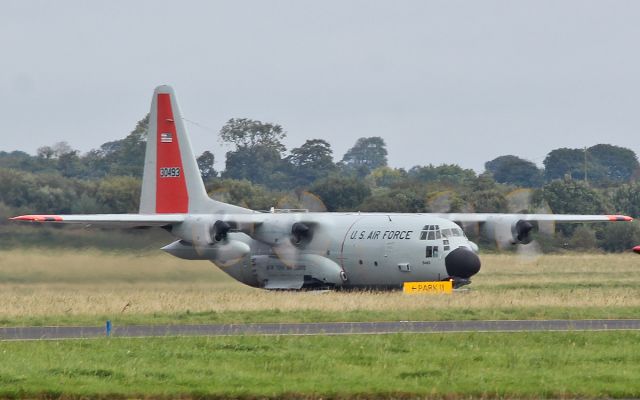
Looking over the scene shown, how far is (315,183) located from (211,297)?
30.1 metres

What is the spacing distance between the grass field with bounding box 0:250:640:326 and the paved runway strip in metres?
1.60

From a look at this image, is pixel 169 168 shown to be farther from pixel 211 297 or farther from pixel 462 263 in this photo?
pixel 462 263

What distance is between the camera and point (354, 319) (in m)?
32.6

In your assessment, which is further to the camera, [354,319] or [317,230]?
[317,230]

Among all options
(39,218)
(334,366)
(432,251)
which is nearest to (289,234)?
(432,251)

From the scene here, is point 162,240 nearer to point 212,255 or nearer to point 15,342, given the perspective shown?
point 212,255

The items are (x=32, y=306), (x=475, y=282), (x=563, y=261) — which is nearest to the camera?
(x=32, y=306)

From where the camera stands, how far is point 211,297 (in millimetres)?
42625

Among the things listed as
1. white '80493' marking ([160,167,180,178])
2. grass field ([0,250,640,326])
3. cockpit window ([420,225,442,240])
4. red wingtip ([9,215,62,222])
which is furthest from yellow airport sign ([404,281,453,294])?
red wingtip ([9,215,62,222])

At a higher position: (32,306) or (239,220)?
(239,220)

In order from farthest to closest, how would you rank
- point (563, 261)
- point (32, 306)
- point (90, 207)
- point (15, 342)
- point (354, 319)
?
1. point (563, 261)
2. point (90, 207)
3. point (32, 306)
4. point (354, 319)
5. point (15, 342)

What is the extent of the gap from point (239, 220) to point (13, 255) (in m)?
8.02

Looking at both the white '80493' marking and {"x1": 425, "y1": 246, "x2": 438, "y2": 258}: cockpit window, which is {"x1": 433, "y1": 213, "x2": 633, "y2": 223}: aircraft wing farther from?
the white '80493' marking

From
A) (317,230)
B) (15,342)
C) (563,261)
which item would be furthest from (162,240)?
(563,261)
